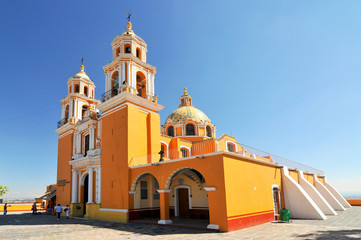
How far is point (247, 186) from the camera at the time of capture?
42.0 feet

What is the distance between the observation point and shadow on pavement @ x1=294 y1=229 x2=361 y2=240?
920cm

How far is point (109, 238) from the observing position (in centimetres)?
1028

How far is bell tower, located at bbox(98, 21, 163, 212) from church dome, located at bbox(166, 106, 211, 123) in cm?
772

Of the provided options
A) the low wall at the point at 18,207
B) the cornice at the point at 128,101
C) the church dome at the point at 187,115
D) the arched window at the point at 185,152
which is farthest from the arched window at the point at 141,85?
the low wall at the point at 18,207

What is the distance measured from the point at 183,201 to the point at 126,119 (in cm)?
686

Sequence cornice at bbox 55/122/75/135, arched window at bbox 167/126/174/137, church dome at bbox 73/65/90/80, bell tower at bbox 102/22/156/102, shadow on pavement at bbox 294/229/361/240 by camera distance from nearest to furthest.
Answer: shadow on pavement at bbox 294/229/361/240, bell tower at bbox 102/22/156/102, cornice at bbox 55/122/75/135, church dome at bbox 73/65/90/80, arched window at bbox 167/126/174/137

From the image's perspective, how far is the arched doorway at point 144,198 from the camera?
1551 centimetres

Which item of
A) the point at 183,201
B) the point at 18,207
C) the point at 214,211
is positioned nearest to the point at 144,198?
the point at 183,201

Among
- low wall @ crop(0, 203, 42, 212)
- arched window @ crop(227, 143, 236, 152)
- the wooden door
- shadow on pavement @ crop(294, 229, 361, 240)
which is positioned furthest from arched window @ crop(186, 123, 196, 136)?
low wall @ crop(0, 203, 42, 212)

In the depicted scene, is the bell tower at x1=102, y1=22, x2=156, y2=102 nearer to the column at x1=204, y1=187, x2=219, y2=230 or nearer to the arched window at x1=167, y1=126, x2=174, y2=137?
the arched window at x1=167, y1=126, x2=174, y2=137

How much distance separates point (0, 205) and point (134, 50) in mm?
24763

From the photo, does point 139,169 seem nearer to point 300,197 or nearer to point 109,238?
point 109,238

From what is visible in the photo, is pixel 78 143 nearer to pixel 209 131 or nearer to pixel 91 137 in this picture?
pixel 91 137

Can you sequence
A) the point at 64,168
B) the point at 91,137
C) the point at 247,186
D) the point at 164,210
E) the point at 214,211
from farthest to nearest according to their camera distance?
the point at 64,168 → the point at 91,137 → the point at 164,210 → the point at 247,186 → the point at 214,211
